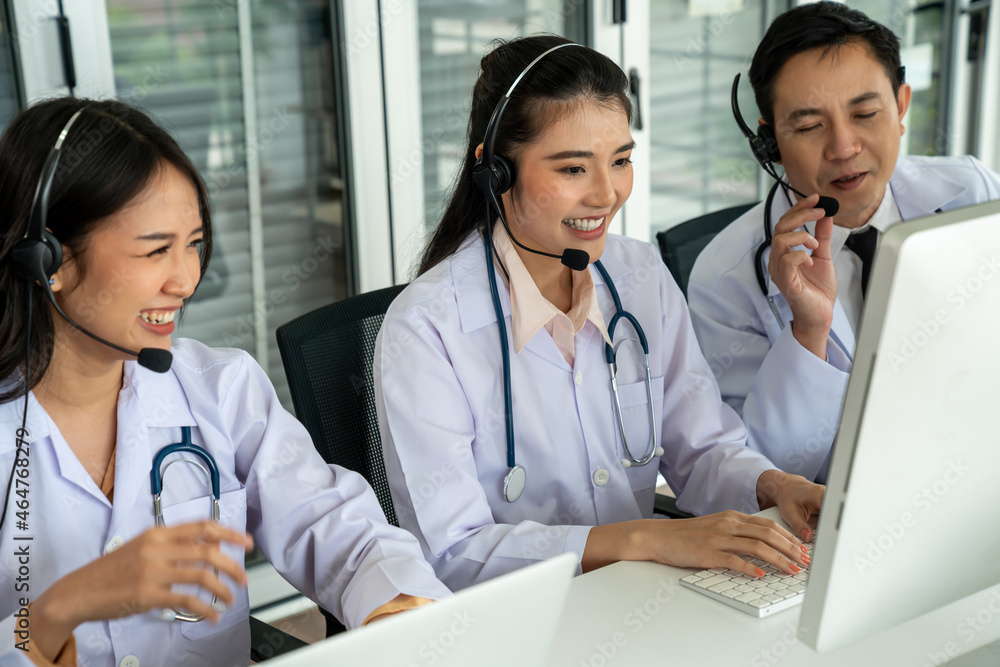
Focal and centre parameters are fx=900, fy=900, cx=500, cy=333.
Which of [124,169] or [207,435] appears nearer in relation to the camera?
[124,169]

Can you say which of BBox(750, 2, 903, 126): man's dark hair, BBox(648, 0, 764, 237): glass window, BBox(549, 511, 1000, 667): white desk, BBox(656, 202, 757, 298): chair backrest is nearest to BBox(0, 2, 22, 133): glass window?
BBox(656, 202, 757, 298): chair backrest

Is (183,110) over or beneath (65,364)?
over

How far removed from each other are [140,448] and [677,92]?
250 centimetres

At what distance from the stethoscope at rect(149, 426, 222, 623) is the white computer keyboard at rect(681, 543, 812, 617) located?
63 cm

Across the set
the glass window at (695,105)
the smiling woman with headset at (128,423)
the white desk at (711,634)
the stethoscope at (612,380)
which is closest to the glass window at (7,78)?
the smiling woman with headset at (128,423)

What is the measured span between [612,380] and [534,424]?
0.16 m

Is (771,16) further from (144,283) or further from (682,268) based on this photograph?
(144,283)

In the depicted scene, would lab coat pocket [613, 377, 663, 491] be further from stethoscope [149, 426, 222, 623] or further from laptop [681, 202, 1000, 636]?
laptop [681, 202, 1000, 636]

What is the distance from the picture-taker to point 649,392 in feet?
4.96

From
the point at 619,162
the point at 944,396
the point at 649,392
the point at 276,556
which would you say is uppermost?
the point at 619,162

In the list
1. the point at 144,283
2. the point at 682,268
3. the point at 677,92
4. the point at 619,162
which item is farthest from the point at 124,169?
the point at 677,92

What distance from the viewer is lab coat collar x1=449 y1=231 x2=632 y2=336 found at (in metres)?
1.46

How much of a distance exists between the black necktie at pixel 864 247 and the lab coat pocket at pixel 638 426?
0.49 m

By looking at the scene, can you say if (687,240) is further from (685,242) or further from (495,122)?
(495,122)
